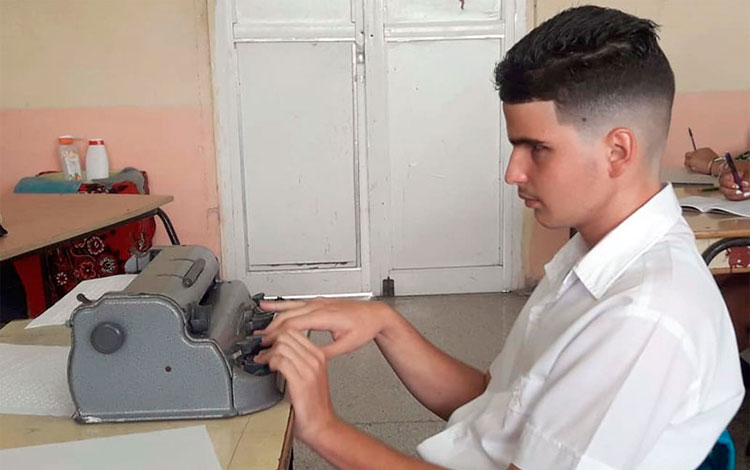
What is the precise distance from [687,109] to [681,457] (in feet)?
11.4

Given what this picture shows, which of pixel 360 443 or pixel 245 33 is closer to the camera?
pixel 360 443

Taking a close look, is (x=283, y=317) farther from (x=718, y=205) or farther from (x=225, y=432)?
(x=718, y=205)

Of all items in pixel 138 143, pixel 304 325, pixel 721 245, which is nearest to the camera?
pixel 304 325

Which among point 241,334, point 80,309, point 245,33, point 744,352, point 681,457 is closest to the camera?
point 681,457

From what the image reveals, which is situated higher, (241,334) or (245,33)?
(245,33)

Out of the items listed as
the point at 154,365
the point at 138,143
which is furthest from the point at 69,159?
the point at 154,365

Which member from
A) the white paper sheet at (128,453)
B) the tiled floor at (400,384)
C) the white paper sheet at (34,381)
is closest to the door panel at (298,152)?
the tiled floor at (400,384)

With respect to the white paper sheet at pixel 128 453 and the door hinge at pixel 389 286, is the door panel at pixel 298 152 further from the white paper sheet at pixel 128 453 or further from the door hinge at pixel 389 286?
the white paper sheet at pixel 128 453

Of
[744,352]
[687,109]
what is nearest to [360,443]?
[744,352]

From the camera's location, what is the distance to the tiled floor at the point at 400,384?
2418 millimetres

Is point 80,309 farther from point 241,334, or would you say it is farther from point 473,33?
point 473,33

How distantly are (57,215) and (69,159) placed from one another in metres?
1.23

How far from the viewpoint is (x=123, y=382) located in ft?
2.99

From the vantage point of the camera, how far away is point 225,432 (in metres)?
0.89
